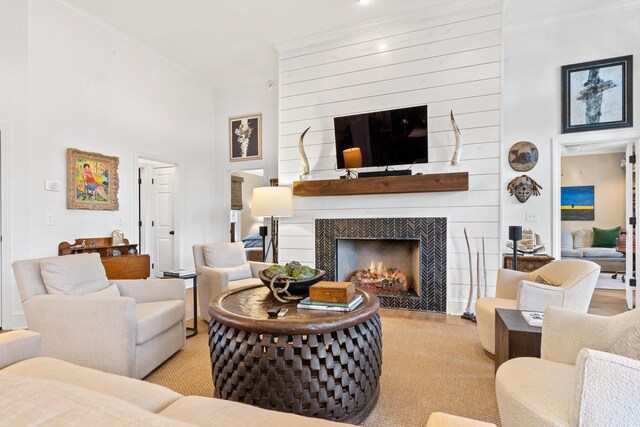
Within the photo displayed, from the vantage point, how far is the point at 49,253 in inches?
137

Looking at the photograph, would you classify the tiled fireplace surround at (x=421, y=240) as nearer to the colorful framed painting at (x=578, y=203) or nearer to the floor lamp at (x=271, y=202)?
the floor lamp at (x=271, y=202)

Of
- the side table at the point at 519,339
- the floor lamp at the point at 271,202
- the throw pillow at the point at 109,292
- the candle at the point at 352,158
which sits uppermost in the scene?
the candle at the point at 352,158

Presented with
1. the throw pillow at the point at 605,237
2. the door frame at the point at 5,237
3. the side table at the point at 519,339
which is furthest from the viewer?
the throw pillow at the point at 605,237

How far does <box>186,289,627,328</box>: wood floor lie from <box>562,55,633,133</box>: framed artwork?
2.11 metres

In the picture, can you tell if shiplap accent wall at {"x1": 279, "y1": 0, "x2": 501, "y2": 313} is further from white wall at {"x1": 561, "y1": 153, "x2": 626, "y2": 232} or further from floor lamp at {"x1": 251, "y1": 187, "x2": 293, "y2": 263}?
white wall at {"x1": 561, "y1": 153, "x2": 626, "y2": 232}

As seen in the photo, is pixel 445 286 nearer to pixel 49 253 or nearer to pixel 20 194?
pixel 49 253

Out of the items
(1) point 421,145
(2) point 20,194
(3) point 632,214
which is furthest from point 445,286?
(2) point 20,194

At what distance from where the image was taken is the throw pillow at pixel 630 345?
41.8 inches

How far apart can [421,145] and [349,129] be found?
89 centimetres

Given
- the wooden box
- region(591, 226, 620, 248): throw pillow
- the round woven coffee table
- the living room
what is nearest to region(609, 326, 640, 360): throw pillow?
the round woven coffee table

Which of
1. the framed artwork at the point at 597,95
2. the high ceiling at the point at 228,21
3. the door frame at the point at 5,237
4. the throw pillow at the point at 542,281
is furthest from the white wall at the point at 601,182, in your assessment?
the door frame at the point at 5,237

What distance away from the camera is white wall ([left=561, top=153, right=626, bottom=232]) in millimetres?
6672

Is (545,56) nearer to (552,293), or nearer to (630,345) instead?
(552,293)

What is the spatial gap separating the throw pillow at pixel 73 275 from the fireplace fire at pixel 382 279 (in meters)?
2.75
